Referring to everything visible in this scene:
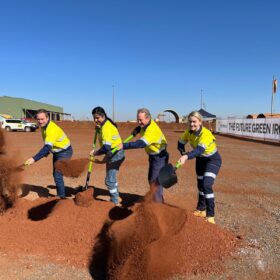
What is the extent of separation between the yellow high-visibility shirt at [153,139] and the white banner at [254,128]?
17.3m

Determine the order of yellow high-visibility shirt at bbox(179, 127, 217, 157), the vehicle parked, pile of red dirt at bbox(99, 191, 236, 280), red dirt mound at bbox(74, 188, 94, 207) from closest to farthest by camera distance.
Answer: pile of red dirt at bbox(99, 191, 236, 280) < yellow high-visibility shirt at bbox(179, 127, 217, 157) < red dirt mound at bbox(74, 188, 94, 207) < the vehicle parked

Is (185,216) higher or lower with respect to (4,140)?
lower

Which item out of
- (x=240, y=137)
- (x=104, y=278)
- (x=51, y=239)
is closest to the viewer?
(x=104, y=278)

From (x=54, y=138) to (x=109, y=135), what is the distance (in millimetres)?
1036

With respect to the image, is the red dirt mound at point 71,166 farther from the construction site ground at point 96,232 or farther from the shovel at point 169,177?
the shovel at point 169,177

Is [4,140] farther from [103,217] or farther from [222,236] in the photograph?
[222,236]

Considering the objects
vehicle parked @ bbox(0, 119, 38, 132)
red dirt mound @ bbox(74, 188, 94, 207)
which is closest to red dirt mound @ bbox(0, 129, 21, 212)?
red dirt mound @ bbox(74, 188, 94, 207)

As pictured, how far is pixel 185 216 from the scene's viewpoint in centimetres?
397

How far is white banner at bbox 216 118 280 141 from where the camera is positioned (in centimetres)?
2072

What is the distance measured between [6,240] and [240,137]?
24.7m

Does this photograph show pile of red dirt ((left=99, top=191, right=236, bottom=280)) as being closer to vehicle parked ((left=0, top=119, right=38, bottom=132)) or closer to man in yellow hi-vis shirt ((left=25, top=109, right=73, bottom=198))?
man in yellow hi-vis shirt ((left=25, top=109, right=73, bottom=198))

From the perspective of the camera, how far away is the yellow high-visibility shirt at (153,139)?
4855 mm

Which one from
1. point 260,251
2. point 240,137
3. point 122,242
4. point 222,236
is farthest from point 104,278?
point 240,137

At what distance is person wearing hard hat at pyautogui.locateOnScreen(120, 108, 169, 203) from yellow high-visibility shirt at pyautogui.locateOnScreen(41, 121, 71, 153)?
48.9 inches
